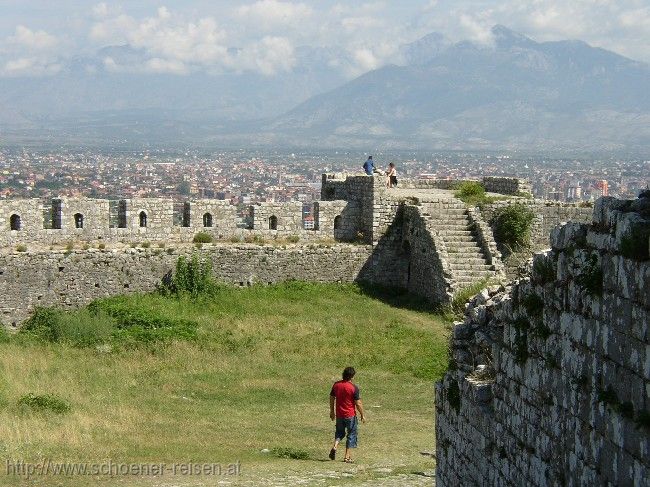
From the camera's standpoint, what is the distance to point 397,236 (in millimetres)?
26156

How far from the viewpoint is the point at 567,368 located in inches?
294

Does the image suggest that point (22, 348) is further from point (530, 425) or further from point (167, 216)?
point (530, 425)

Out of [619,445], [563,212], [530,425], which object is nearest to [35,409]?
[530,425]

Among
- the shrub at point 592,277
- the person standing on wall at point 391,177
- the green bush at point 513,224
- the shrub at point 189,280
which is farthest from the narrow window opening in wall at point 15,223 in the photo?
the shrub at point 592,277

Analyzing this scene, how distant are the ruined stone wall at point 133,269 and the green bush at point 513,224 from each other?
10.5ft

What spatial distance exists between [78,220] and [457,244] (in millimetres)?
8682

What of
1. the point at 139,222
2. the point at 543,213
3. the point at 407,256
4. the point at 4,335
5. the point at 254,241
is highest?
the point at 543,213

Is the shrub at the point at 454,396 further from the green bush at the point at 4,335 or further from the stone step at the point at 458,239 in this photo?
the stone step at the point at 458,239

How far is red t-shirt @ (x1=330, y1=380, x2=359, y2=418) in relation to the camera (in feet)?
44.0

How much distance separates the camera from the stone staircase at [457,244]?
23.6 m

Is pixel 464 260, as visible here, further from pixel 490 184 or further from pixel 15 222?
pixel 15 222

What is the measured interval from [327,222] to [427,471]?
14.2 m

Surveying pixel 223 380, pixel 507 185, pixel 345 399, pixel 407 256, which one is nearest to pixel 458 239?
pixel 407 256

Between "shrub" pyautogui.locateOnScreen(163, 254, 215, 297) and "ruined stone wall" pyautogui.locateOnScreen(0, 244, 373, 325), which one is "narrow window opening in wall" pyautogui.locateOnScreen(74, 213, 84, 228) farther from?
"shrub" pyautogui.locateOnScreen(163, 254, 215, 297)
